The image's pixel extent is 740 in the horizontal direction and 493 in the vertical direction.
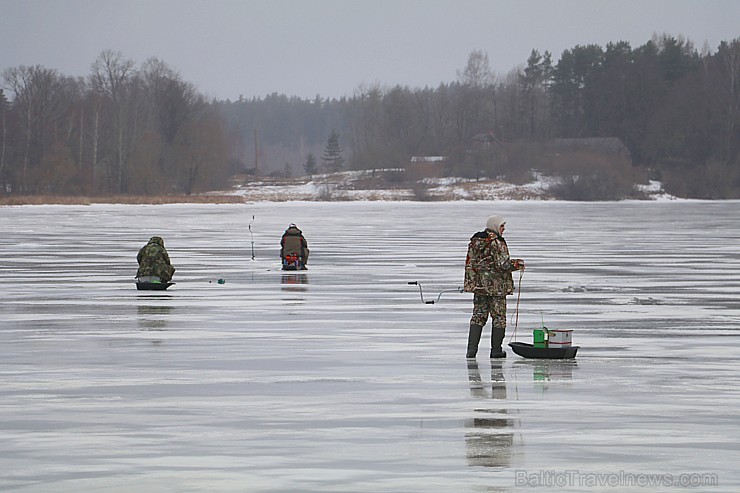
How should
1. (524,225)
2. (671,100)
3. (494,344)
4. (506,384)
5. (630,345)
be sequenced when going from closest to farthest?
(506,384) → (494,344) → (630,345) → (524,225) → (671,100)

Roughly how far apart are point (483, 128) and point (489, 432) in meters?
146

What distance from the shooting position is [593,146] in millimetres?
127812

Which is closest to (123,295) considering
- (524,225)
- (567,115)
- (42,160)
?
(524,225)

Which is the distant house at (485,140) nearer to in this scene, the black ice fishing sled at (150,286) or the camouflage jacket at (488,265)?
the black ice fishing sled at (150,286)

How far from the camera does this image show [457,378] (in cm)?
1145

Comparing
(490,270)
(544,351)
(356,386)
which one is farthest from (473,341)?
(356,386)

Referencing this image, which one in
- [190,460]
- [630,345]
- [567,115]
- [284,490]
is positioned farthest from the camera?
[567,115]

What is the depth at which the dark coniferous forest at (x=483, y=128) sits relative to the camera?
104 m

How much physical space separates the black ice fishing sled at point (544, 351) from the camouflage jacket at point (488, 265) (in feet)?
2.61

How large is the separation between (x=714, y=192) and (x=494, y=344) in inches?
3877

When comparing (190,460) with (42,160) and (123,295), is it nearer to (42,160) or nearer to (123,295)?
(123,295)

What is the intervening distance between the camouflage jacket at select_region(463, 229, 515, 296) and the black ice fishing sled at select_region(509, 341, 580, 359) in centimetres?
80

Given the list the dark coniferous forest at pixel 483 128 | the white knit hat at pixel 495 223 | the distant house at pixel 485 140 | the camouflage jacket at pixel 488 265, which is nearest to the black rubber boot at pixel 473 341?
the camouflage jacket at pixel 488 265

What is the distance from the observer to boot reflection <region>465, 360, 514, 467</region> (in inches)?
314
